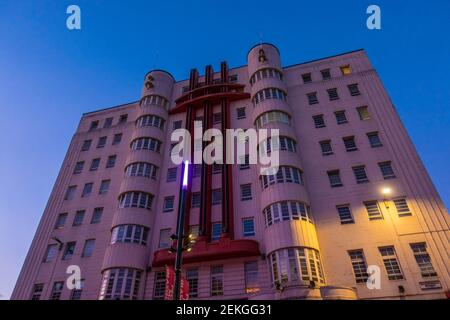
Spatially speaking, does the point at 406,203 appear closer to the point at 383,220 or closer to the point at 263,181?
the point at 383,220

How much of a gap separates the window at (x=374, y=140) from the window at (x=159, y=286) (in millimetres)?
23172

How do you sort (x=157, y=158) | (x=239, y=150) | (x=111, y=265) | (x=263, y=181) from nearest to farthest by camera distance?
(x=111, y=265) < (x=263, y=181) < (x=239, y=150) < (x=157, y=158)

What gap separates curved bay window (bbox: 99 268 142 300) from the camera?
1018 inches

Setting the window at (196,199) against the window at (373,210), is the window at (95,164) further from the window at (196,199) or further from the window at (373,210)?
the window at (373,210)

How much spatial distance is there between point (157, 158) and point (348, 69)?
2519 centimetres

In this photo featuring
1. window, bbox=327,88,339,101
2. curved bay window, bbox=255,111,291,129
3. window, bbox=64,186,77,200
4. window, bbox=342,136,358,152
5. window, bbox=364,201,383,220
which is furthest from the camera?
window, bbox=64,186,77,200

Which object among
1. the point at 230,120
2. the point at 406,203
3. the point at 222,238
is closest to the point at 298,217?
the point at 222,238

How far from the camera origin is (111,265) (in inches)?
1064

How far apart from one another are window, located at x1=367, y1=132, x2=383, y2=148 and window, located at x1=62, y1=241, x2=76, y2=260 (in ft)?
104

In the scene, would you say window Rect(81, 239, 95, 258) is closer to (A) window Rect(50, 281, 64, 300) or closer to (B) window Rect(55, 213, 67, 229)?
(A) window Rect(50, 281, 64, 300)

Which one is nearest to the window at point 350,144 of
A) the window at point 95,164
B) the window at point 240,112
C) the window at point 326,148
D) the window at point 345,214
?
the window at point 326,148

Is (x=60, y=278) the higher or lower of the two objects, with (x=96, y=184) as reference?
lower

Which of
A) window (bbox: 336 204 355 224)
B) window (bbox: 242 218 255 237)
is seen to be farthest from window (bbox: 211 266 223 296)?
window (bbox: 336 204 355 224)

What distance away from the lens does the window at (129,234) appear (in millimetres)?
28812
